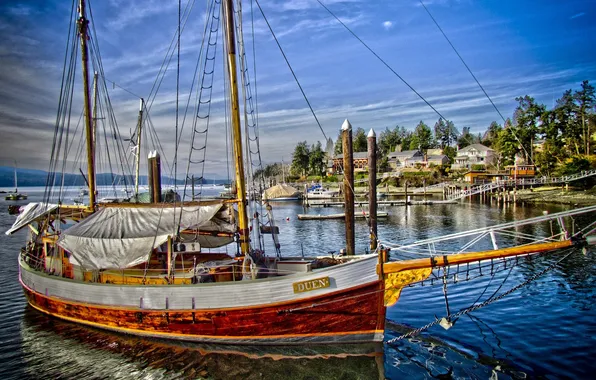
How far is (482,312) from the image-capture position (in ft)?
42.9

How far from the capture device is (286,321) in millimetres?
10203

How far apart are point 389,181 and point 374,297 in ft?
260

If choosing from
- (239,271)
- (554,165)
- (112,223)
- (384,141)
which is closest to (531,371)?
(239,271)

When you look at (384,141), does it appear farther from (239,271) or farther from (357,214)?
(239,271)

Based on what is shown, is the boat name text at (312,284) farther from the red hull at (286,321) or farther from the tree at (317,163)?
the tree at (317,163)

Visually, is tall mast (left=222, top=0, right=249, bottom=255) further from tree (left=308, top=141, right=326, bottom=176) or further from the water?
tree (left=308, top=141, right=326, bottom=176)

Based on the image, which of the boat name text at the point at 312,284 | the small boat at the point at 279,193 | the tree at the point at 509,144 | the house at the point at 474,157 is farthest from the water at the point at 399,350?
the house at the point at 474,157

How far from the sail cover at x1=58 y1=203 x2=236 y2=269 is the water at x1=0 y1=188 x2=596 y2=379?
283 cm

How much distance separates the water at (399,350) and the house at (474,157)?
8023 cm

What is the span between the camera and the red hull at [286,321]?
32.5ft

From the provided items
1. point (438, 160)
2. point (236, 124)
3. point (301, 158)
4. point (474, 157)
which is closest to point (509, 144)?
point (474, 157)

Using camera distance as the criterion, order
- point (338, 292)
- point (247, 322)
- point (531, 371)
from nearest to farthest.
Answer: point (531, 371)
point (338, 292)
point (247, 322)

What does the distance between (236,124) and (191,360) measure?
7.01 meters

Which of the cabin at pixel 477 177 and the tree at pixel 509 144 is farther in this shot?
the cabin at pixel 477 177
